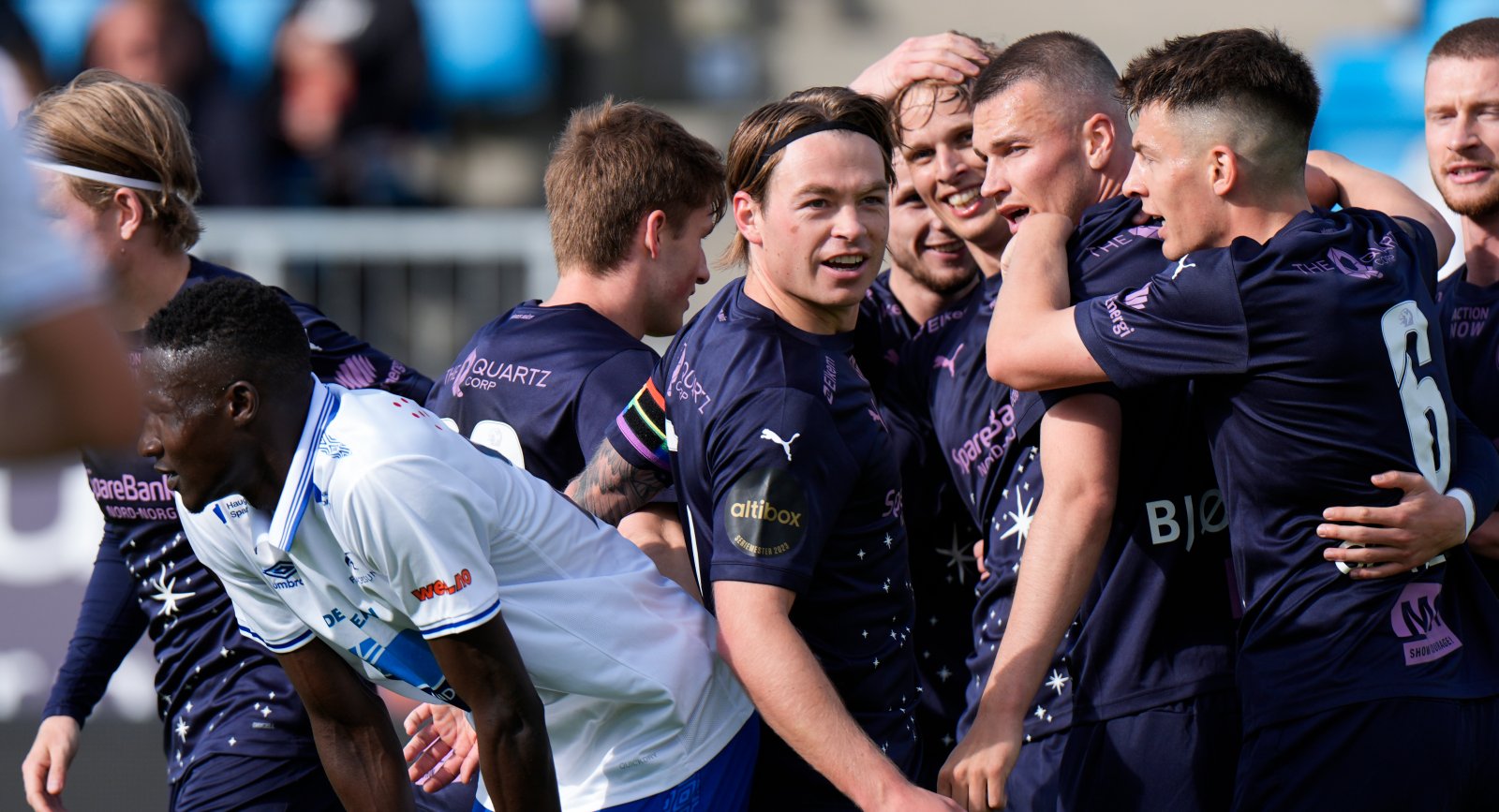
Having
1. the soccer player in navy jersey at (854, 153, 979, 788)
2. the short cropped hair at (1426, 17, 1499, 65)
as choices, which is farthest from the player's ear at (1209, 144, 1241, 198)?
the short cropped hair at (1426, 17, 1499, 65)

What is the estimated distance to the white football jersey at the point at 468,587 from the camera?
112 inches

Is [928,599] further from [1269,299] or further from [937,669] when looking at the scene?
[1269,299]

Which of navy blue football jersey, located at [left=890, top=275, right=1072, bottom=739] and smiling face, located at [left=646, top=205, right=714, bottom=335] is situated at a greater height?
smiling face, located at [left=646, top=205, right=714, bottom=335]

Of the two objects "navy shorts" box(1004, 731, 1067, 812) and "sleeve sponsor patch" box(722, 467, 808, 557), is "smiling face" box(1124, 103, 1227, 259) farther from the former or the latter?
"navy shorts" box(1004, 731, 1067, 812)

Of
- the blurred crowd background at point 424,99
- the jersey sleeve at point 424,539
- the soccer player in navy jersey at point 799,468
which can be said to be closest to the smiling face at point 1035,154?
the soccer player in navy jersey at point 799,468

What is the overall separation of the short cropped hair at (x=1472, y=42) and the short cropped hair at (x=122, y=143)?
3.43 m

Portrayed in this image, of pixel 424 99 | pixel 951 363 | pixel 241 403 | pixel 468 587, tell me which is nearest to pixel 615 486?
pixel 468 587

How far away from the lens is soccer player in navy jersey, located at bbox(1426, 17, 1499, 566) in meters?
4.11

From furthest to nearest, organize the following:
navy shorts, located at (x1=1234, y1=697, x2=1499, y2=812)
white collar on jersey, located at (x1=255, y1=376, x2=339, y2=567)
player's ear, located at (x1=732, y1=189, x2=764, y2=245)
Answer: player's ear, located at (x1=732, y1=189, x2=764, y2=245) < navy shorts, located at (x1=1234, y1=697, x2=1499, y2=812) < white collar on jersey, located at (x1=255, y1=376, x2=339, y2=567)

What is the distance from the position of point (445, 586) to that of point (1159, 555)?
63.4 inches

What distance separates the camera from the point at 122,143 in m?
4.10

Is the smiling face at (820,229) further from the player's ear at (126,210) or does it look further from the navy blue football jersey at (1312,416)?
the player's ear at (126,210)

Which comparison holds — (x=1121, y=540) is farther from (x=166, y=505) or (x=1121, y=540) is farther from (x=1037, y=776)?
(x=166, y=505)

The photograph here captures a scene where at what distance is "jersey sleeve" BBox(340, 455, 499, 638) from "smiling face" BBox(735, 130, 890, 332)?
35.1 inches
